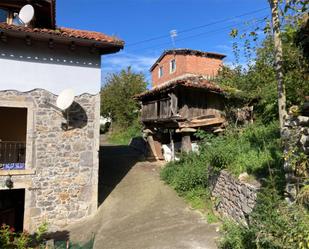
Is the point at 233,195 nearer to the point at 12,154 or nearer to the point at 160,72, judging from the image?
the point at 12,154

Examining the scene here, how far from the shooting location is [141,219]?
35.9 feet

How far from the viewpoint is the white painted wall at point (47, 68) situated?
35.5 ft

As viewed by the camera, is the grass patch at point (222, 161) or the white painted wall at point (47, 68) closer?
the grass patch at point (222, 161)

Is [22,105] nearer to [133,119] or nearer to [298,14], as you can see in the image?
[298,14]

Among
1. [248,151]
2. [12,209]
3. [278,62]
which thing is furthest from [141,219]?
[278,62]

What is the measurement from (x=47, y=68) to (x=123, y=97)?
62.8 ft

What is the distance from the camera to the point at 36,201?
36.4ft

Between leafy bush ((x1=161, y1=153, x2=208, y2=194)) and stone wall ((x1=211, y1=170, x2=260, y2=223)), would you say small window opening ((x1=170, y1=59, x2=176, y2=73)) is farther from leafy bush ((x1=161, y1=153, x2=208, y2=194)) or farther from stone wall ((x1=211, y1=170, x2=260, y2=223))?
stone wall ((x1=211, y1=170, x2=260, y2=223))

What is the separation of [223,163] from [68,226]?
556 centimetres

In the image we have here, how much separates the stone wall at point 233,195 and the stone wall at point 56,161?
14.0 feet

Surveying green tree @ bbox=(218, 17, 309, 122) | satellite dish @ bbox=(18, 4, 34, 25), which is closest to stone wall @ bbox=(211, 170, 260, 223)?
green tree @ bbox=(218, 17, 309, 122)

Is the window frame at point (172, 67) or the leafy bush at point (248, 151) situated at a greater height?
the window frame at point (172, 67)

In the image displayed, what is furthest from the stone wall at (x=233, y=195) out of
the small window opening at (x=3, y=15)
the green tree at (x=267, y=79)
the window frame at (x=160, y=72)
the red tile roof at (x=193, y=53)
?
the window frame at (x=160, y=72)

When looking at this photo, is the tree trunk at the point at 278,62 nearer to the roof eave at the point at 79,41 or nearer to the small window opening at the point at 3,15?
the roof eave at the point at 79,41
